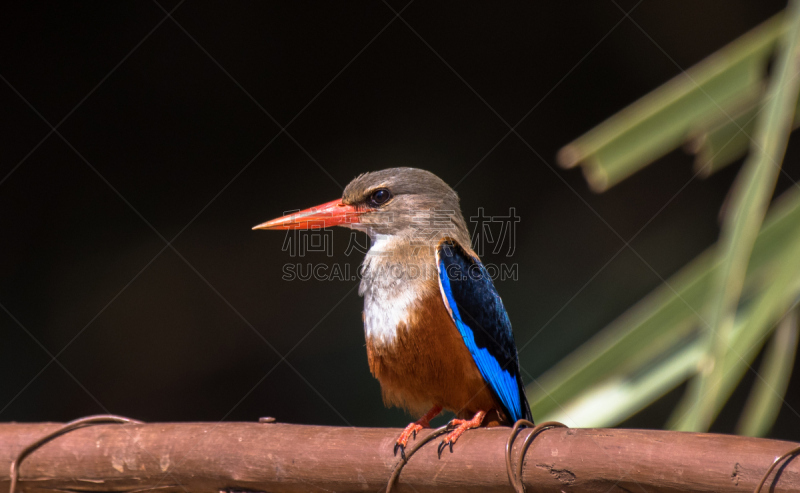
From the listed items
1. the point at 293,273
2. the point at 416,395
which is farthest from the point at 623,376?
the point at 293,273

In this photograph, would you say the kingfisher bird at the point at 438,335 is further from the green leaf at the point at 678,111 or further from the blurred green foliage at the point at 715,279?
the green leaf at the point at 678,111

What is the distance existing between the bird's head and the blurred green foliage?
3.77ft

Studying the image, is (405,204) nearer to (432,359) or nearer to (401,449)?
(432,359)

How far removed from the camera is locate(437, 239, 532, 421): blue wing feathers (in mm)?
1871

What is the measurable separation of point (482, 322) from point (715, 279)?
110 centimetres

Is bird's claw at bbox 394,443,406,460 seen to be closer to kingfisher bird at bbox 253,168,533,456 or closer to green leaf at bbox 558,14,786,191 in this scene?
kingfisher bird at bbox 253,168,533,456

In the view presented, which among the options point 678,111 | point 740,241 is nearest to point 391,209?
point 678,111

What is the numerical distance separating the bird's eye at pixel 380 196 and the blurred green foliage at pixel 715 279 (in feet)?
4.09

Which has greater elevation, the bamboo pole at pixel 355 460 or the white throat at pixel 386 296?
the white throat at pixel 386 296

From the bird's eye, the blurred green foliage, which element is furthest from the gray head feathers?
the blurred green foliage

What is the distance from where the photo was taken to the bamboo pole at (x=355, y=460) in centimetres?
99

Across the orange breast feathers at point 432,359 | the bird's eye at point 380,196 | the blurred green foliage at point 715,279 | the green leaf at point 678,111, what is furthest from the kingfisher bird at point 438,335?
the green leaf at point 678,111

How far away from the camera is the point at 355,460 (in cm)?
128

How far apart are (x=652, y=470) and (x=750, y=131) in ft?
2.15
